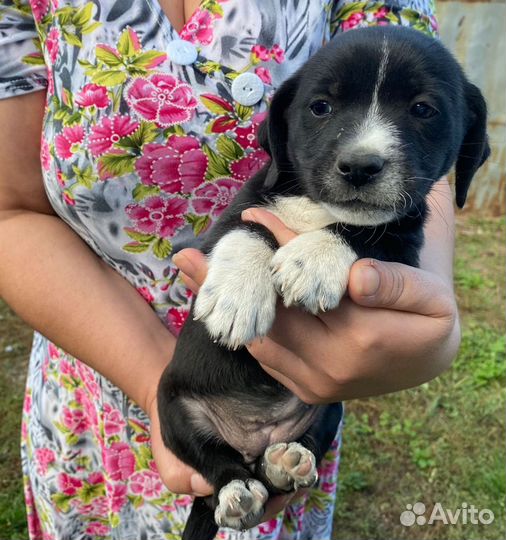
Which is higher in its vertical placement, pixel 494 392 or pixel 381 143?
pixel 381 143

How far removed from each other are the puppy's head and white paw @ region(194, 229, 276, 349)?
0.94 feet

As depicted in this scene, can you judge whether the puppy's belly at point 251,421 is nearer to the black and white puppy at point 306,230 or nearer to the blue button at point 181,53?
the black and white puppy at point 306,230

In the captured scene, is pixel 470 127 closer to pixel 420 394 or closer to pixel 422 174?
pixel 422 174

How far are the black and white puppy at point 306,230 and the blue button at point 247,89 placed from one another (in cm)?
6

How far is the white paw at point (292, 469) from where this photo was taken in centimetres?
182

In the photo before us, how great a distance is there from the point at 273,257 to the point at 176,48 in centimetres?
75

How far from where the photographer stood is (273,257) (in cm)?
169

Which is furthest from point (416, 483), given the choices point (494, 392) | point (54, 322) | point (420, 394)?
point (54, 322)

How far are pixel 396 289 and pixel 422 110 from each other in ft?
1.99

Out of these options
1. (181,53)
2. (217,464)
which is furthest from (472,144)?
(217,464)

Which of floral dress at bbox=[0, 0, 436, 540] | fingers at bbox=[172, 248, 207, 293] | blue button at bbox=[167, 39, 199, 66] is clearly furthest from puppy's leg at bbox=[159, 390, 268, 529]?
blue button at bbox=[167, 39, 199, 66]

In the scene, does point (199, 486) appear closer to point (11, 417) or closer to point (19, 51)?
point (19, 51)

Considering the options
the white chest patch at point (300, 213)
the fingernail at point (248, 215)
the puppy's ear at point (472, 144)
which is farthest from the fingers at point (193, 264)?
the puppy's ear at point (472, 144)

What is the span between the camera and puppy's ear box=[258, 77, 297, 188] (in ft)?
6.32
